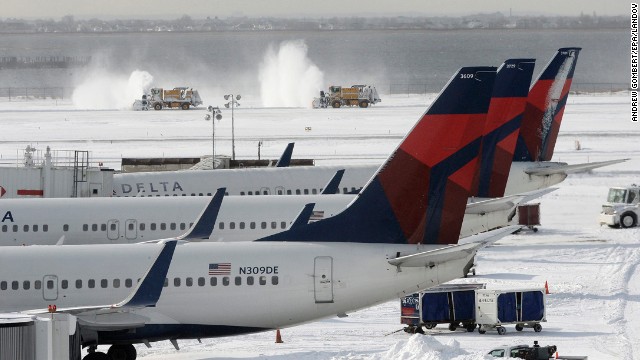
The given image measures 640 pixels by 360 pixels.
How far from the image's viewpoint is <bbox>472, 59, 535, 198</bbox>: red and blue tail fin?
48844mm

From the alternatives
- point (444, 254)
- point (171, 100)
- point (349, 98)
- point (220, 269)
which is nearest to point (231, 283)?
point (220, 269)

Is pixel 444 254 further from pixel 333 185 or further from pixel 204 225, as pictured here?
pixel 333 185

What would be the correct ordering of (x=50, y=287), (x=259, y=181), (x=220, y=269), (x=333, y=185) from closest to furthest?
(x=220, y=269), (x=50, y=287), (x=333, y=185), (x=259, y=181)

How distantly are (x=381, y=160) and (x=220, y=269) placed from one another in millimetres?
51549

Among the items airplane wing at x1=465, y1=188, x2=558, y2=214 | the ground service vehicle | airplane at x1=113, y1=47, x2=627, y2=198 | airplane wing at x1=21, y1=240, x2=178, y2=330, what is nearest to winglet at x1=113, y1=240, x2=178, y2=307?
airplane wing at x1=21, y1=240, x2=178, y2=330

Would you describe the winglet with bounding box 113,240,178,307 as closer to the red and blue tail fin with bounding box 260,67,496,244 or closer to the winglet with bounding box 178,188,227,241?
the red and blue tail fin with bounding box 260,67,496,244

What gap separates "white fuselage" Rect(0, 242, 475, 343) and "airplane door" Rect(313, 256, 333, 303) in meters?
0.03

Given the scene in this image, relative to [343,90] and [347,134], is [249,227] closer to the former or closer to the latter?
[347,134]

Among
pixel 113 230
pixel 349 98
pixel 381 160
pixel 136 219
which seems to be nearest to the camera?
pixel 113 230

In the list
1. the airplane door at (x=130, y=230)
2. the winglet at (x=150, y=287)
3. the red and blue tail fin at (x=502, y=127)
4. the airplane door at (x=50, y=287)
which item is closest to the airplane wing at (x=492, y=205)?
the red and blue tail fin at (x=502, y=127)

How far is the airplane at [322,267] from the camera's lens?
108 feet

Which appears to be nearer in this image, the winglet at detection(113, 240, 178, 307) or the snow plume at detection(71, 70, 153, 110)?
the winglet at detection(113, 240, 178, 307)

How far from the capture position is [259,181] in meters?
54.8

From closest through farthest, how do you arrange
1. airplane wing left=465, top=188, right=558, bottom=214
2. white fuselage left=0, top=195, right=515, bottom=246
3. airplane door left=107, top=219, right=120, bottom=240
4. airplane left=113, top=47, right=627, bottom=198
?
white fuselage left=0, top=195, right=515, bottom=246 < airplane door left=107, top=219, right=120, bottom=240 < airplane wing left=465, top=188, right=558, bottom=214 < airplane left=113, top=47, right=627, bottom=198
